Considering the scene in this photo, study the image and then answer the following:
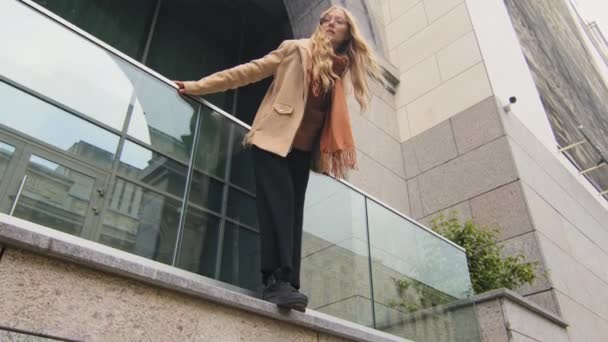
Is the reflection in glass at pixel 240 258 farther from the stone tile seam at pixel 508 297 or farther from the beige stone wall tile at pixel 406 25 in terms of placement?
the beige stone wall tile at pixel 406 25

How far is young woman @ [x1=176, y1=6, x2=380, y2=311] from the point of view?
307cm

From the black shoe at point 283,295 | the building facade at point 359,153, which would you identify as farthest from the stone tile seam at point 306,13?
the black shoe at point 283,295

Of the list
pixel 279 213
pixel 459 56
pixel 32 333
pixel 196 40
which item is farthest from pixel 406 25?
pixel 32 333

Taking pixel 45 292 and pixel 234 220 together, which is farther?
pixel 234 220

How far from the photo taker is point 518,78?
30.0ft

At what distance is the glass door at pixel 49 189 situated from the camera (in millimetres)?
2691

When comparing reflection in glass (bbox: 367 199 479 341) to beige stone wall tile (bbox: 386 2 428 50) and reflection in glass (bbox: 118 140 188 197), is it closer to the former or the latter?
reflection in glass (bbox: 118 140 188 197)

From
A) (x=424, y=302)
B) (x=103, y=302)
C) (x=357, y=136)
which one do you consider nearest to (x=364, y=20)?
(x=357, y=136)

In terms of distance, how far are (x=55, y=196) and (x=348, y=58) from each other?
6.89ft

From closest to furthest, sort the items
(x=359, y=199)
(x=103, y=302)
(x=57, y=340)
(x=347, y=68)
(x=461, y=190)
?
(x=57, y=340) < (x=103, y=302) < (x=347, y=68) < (x=359, y=199) < (x=461, y=190)

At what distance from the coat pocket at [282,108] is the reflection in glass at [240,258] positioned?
993 millimetres

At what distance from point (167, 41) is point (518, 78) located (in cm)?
623

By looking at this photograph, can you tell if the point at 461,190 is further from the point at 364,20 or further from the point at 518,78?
the point at 364,20

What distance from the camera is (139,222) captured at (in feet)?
10.2
